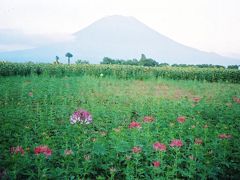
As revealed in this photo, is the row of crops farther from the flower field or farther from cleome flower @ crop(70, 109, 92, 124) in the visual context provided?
cleome flower @ crop(70, 109, 92, 124)

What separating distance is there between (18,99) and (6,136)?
5.29m

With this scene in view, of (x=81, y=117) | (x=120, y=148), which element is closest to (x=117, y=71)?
(x=81, y=117)

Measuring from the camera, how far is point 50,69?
969 inches

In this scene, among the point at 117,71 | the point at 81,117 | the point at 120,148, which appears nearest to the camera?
the point at 120,148

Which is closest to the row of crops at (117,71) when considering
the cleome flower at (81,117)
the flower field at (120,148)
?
the flower field at (120,148)

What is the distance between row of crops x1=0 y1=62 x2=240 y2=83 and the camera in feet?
77.2

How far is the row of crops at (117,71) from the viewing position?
2354 cm

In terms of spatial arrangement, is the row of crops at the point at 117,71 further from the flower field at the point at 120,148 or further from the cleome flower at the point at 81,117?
the cleome flower at the point at 81,117

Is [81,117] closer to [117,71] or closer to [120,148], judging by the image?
[120,148]

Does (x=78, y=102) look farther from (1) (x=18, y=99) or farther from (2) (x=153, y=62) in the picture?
(2) (x=153, y=62)

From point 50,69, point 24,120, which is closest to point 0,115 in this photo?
point 24,120

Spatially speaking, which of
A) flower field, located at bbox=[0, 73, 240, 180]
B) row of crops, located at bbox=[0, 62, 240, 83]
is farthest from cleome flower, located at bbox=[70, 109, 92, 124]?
row of crops, located at bbox=[0, 62, 240, 83]

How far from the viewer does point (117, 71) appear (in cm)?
2675

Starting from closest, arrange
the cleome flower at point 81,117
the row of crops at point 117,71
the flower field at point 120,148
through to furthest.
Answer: the flower field at point 120,148 < the cleome flower at point 81,117 < the row of crops at point 117,71
